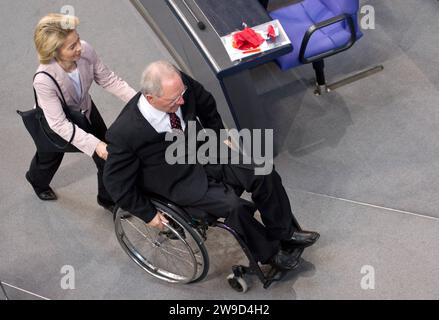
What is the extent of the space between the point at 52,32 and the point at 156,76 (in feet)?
1.81

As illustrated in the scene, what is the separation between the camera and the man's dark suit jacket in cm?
320

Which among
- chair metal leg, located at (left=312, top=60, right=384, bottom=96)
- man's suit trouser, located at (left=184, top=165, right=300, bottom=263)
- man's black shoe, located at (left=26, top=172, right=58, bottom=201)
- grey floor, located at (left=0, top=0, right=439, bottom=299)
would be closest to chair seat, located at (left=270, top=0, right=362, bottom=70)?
chair metal leg, located at (left=312, top=60, right=384, bottom=96)

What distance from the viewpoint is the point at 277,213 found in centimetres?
346

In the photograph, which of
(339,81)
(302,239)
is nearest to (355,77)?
(339,81)

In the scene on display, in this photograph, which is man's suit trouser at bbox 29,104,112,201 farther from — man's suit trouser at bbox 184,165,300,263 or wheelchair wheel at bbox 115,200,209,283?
man's suit trouser at bbox 184,165,300,263

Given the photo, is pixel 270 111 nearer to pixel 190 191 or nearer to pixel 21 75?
pixel 190 191

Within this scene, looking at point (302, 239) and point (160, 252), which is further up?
point (160, 252)

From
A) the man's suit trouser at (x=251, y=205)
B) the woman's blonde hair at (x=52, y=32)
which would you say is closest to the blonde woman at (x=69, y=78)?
the woman's blonde hair at (x=52, y=32)

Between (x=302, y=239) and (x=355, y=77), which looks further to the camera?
(x=355, y=77)

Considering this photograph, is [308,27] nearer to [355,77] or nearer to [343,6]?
[343,6]

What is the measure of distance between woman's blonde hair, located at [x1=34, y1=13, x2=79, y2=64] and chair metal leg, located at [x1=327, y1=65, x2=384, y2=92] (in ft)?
5.83

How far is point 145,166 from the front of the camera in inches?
131

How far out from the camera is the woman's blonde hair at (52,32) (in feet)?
10.7

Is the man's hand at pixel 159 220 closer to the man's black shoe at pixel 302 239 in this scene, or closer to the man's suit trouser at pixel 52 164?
the man's suit trouser at pixel 52 164
